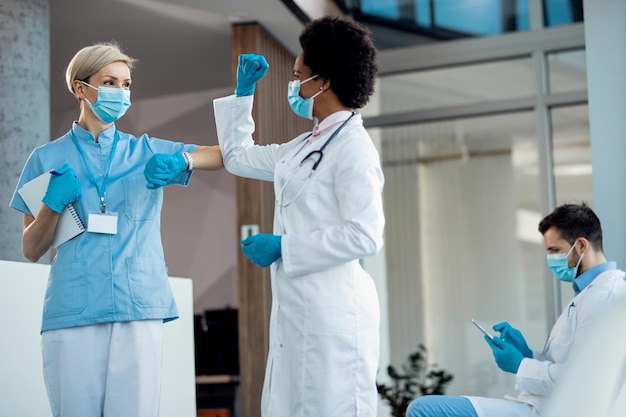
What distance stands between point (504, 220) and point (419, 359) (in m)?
1.17

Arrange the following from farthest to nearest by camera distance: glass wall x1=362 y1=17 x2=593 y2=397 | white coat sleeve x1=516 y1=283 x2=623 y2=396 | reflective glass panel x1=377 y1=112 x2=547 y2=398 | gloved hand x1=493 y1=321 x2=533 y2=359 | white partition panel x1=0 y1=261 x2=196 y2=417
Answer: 1. reflective glass panel x1=377 y1=112 x2=547 y2=398
2. glass wall x1=362 y1=17 x2=593 y2=397
3. gloved hand x1=493 y1=321 x2=533 y2=359
4. white coat sleeve x1=516 y1=283 x2=623 y2=396
5. white partition panel x1=0 y1=261 x2=196 y2=417

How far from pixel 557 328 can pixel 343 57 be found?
1541 mm

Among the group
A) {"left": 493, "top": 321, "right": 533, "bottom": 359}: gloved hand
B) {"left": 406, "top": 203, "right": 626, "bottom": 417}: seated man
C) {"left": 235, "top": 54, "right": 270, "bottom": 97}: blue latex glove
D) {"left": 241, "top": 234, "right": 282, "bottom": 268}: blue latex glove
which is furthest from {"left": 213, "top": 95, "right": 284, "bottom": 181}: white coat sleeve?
{"left": 493, "top": 321, "right": 533, "bottom": 359}: gloved hand

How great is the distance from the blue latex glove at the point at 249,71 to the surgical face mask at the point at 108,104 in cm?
32

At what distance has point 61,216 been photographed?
7.68 ft

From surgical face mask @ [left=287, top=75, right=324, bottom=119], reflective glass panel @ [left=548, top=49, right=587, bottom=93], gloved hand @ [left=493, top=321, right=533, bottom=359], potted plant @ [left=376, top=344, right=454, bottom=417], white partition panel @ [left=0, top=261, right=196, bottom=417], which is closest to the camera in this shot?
surgical face mask @ [left=287, top=75, right=324, bottom=119]

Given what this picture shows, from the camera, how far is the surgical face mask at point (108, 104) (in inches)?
95.7

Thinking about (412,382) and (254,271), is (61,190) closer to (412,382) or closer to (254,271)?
(254,271)

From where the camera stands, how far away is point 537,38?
584cm

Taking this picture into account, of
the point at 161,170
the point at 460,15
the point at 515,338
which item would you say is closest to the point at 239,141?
the point at 161,170

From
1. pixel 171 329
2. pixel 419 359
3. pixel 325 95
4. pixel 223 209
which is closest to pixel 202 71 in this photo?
pixel 223 209

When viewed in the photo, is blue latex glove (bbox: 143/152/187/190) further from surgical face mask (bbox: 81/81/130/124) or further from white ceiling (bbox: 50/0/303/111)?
white ceiling (bbox: 50/0/303/111)

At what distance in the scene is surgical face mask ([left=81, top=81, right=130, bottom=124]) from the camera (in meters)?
2.43

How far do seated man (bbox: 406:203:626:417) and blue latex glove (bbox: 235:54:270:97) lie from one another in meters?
1.35
